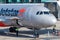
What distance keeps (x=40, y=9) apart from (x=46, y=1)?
32.5m

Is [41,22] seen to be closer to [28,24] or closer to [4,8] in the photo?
[28,24]

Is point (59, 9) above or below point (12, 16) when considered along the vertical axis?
below

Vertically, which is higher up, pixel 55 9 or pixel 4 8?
pixel 4 8

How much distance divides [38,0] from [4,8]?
31.6 meters

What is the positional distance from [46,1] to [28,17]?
32520 mm

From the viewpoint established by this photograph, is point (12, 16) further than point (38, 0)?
No

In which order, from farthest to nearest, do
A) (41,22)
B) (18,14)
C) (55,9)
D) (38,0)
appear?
(38,0)
(55,9)
(18,14)
(41,22)

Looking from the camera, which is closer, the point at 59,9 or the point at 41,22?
the point at 41,22

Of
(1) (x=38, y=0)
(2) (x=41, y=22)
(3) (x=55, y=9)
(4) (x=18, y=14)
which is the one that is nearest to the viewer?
(2) (x=41, y=22)

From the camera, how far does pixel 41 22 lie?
97.9 ft

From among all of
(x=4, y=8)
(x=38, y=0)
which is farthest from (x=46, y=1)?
(x=4, y=8)

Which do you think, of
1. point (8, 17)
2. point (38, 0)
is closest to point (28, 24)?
point (8, 17)

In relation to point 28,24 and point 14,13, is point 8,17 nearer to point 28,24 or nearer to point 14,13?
point 14,13

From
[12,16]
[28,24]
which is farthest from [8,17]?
[28,24]
